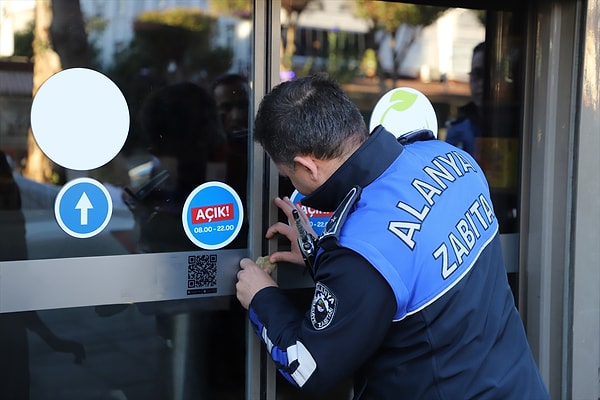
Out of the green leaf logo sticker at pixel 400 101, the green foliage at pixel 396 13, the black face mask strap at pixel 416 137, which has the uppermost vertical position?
the green foliage at pixel 396 13

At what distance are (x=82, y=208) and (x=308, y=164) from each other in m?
0.77

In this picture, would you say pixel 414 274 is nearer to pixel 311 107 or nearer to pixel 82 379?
pixel 311 107

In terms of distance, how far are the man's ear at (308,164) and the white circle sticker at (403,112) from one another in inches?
31.3

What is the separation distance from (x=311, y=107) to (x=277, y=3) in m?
0.69

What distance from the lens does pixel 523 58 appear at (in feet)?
9.13

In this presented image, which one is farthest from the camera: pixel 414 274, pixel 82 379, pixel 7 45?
pixel 82 379

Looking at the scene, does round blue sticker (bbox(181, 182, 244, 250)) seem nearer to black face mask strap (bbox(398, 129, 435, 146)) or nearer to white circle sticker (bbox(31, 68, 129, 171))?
white circle sticker (bbox(31, 68, 129, 171))

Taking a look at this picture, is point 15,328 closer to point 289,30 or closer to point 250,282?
point 250,282

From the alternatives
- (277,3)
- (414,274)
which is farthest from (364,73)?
(414,274)

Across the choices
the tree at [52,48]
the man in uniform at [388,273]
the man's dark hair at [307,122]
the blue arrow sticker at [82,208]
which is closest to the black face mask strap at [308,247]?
the man in uniform at [388,273]

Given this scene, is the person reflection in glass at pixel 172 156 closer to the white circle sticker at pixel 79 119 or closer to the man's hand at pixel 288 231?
the white circle sticker at pixel 79 119

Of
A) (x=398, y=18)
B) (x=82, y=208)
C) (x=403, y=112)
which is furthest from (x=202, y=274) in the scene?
(x=398, y=18)

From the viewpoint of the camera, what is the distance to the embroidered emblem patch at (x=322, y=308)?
1.67 metres

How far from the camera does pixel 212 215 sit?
2359 mm
